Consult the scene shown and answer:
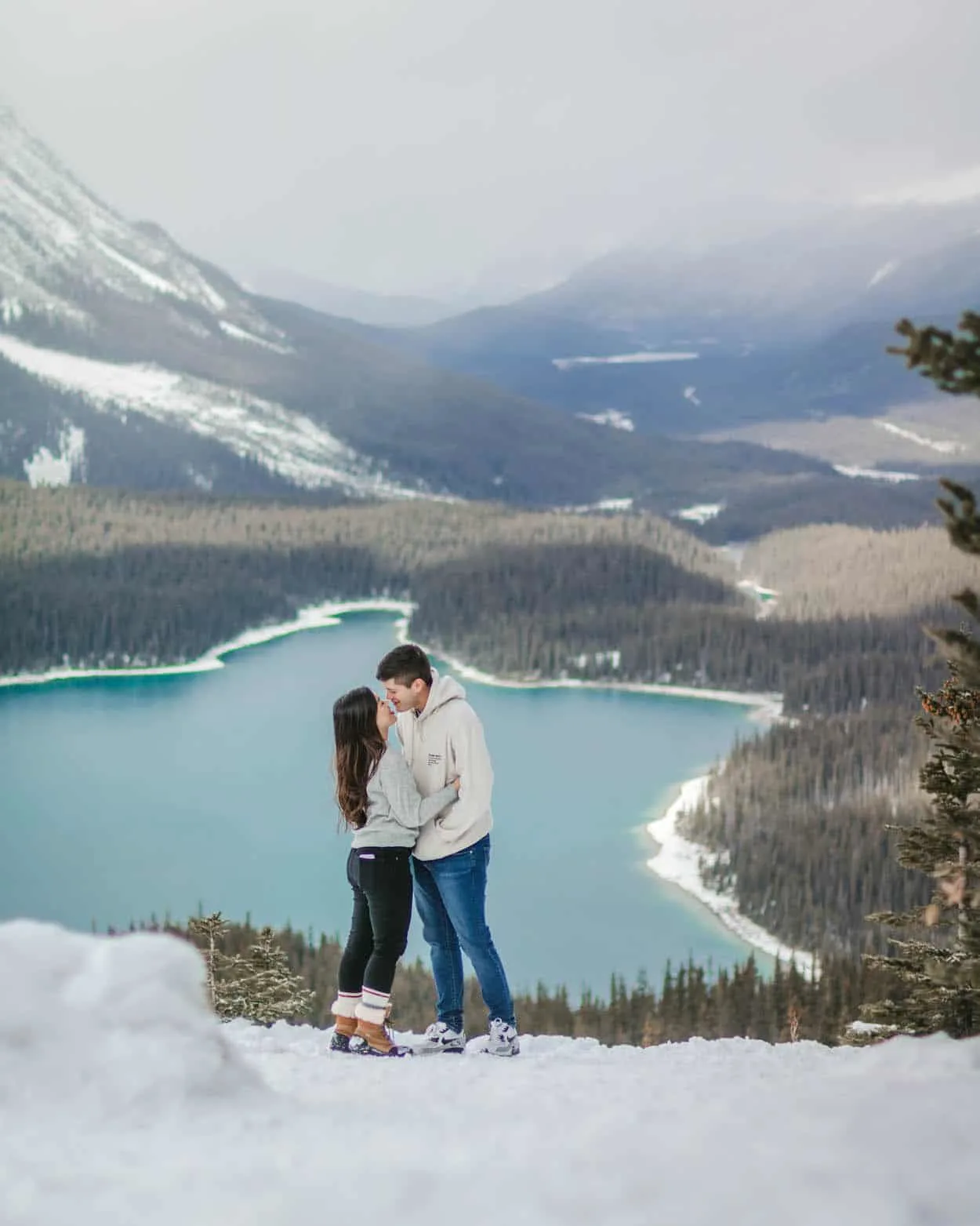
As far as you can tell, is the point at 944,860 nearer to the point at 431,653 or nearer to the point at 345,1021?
the point at 345,1021

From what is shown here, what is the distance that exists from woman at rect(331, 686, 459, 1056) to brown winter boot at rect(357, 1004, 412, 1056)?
76 millimetres

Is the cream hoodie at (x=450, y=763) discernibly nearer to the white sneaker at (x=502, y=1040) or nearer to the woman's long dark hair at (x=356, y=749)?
the woman's long dark hair at (x=356, y=749)

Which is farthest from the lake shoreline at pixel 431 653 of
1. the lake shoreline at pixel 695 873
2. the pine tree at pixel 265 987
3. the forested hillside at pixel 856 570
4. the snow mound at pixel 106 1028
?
the snow mound at pixel 106 1028

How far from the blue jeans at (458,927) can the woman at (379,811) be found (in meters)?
0.26

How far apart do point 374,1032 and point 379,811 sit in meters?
1.64

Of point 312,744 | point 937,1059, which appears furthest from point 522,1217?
point 312,744

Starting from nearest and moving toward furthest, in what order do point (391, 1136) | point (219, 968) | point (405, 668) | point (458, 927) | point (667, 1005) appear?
point (391, 1136) → point (405, 668) → point (458, 927) → point (219, 968) → point (667, 1005)

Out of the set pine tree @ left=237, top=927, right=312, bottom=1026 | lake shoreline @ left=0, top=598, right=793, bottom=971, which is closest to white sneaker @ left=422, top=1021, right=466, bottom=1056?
pine tree @ left=237, top=927, right=312, bottom=1026

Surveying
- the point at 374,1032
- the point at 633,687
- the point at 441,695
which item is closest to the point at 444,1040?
the point at 374,1032

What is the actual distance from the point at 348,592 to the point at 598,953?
316 feet

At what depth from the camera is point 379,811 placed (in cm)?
912

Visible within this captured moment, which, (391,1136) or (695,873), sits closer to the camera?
(391,1136)

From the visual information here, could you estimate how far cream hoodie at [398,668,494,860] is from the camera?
914 centimetres

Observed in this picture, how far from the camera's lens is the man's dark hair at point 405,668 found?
8.90 m
